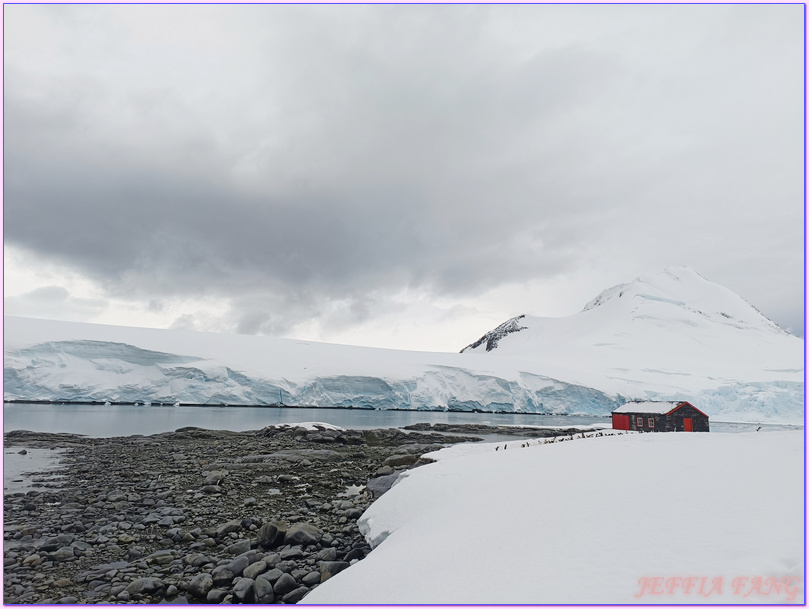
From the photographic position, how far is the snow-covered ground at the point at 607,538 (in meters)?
3.31

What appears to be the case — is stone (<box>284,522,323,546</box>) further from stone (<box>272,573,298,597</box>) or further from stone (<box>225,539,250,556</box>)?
stone (<box>272,573,298,597</box>)

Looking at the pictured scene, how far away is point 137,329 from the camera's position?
218ft

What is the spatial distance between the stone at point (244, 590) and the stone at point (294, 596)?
1.47ft

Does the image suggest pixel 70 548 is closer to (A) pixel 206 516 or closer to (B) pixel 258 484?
(A) pixel 206 516

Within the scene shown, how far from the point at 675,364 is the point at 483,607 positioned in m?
97.9

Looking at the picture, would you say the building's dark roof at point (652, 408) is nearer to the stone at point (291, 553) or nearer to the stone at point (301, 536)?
the stone at point (301, 536)

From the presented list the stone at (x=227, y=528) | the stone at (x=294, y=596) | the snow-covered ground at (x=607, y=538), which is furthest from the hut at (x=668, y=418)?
the stone at (x=294, y=596)

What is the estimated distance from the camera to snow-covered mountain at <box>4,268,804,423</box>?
53062mm

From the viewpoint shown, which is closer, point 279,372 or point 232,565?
point 232,565

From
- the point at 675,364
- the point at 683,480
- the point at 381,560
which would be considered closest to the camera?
the point at 381,560

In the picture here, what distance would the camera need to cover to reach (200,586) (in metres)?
6.32

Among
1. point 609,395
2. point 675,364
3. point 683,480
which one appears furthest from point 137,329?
point 675,364

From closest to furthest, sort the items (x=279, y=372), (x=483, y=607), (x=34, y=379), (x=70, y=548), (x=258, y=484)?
(x=483, y=607) < (x=70, y=548) < (x=258, y=484) < (x=34, y=379) < (x=279, y=372)

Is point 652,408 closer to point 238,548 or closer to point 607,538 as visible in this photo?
point 238,548
